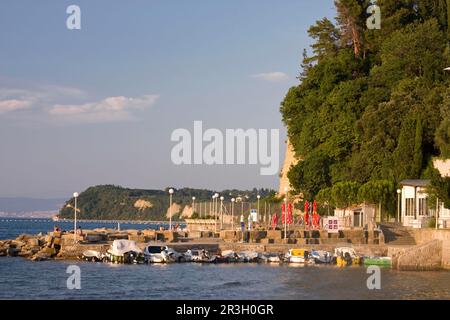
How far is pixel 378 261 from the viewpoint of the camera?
61.0 meters

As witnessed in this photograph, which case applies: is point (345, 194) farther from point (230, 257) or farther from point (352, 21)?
point (352, 21)

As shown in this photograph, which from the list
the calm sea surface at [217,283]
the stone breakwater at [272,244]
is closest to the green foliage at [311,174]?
the stone breakwater at [272,244]

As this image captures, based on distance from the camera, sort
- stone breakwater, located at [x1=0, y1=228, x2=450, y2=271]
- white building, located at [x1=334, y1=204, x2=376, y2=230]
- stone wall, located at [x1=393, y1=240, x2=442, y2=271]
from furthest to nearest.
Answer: white building, located at [x1=334, y1=204, x2=376, y2=230], stone breakwater, located at [x1=0, y1=228, x2=450, y2=271], stone wall, located at [x1=393, y1=240, x2=442, y2=271]

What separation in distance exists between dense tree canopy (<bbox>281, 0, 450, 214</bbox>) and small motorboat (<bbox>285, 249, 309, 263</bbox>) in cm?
1690

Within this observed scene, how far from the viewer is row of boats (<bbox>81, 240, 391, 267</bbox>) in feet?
210

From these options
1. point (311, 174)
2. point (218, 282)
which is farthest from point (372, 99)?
point (218, 282)

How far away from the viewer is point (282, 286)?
165ft

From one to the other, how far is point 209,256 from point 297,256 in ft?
20.2

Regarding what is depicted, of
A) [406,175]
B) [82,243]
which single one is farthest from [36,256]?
[406,175]

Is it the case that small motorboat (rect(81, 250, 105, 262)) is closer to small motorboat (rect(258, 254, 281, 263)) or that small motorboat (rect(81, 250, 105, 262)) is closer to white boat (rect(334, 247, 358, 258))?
small motorboat (rect(258, 254, 281, 263))

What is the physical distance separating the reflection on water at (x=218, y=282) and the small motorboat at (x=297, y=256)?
1.90 m

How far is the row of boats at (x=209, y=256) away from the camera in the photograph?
210 feet

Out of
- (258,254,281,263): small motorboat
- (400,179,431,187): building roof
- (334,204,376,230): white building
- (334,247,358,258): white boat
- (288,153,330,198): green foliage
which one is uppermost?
(288,153,330,198): green foliage

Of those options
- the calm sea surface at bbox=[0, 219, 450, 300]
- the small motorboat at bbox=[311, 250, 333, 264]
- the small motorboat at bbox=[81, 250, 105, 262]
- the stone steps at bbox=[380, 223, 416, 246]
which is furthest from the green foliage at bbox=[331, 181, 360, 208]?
the small motorboat at bbox=[81, 250, 105, 262]
